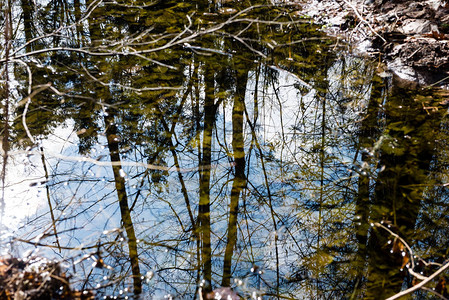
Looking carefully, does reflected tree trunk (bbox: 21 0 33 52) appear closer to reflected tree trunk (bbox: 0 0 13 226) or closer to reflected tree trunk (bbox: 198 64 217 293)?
reflected tree trunk (bbox: 0 0 13 226)

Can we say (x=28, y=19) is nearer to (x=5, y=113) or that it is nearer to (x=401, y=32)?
(x=5, y=113)

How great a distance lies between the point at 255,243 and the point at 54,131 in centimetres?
210

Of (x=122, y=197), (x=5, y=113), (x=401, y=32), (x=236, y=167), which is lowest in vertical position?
(x=122, y=197)

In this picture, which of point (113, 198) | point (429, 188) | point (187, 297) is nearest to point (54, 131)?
point (113, 198)

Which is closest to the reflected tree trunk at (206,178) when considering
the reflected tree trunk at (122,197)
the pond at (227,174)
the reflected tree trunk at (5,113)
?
the pond at (227,174)

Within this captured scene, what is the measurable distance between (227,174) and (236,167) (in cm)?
12

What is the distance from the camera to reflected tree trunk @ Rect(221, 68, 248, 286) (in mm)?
2428

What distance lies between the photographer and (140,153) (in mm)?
3295

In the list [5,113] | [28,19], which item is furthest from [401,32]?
[28,19]

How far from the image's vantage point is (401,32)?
4.76 metres

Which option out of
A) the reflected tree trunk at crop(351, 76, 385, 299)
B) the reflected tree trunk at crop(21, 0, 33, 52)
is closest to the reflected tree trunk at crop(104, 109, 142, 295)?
the reflected tree trunk at crop(351, 76, 385, 299)

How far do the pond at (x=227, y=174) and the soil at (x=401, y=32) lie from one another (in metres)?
0.27

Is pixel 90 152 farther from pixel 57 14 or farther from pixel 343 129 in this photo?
pixel 57 14

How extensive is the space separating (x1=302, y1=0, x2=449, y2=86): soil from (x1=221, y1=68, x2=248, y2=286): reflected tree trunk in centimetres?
168
